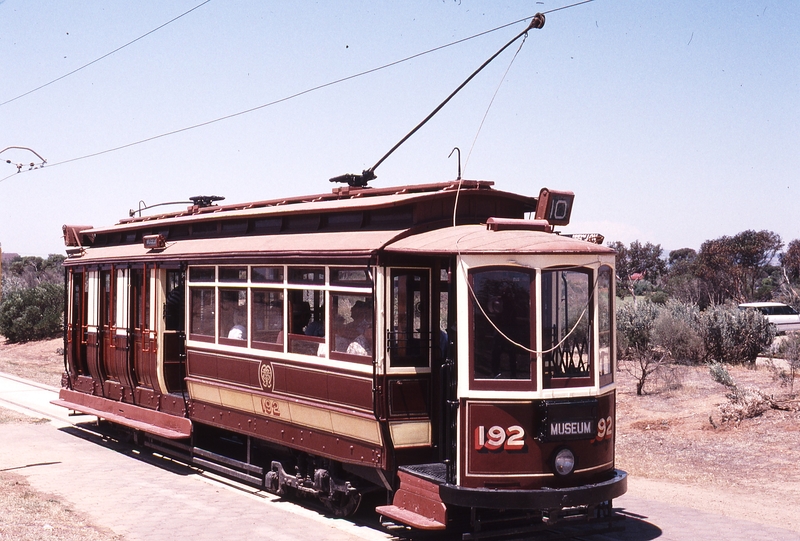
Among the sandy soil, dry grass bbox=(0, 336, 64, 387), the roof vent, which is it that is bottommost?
dry grass bbox=(0, 336, 64, 387)

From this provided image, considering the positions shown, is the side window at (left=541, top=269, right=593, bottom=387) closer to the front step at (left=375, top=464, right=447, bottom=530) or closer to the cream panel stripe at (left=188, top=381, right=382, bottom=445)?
the front step at (left=375, top=464, right=447, bottom=530)

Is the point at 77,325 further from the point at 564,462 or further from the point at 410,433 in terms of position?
the point at 564,462

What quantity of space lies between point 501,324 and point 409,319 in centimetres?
106

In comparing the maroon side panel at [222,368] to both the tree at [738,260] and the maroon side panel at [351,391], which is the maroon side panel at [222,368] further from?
the tree at [738,260]

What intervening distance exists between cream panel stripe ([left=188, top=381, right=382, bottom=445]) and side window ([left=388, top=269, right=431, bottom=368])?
0.66m

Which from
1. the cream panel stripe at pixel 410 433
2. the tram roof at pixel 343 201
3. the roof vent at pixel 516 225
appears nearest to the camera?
the roof vent at pixel 516 225

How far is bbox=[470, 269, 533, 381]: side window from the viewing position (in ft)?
23.7

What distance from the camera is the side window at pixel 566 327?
7.26 meters

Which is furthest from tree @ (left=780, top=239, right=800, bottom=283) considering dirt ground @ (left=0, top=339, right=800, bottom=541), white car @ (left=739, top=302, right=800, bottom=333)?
dirt ground @ (left=0, top=339, right=800, bottom=541)

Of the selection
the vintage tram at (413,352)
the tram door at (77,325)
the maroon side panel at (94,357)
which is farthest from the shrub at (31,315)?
the vintage tram at (413,352)

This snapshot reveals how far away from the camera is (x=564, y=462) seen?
7191 millimetres

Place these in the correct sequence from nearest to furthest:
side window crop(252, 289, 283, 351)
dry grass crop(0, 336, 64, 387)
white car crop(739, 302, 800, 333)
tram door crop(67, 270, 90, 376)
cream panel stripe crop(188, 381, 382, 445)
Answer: cream panel stripe crop(188, 381, 382, 445)
side window crop(252, 289, 283, 351)
tram door crop(67, 270, 90, 376)
dry grass crop(0, 336, 64, 387)
white car crop(739, 302, 800, 333)

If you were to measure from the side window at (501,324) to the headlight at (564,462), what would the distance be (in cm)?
69

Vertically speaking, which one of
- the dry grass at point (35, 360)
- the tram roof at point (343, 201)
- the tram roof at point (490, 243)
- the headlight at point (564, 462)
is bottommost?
the dry grass at point (35, 360)
